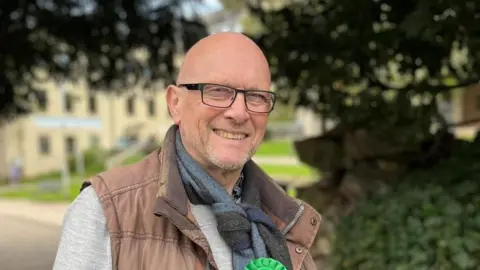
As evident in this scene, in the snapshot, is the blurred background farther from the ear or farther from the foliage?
the ear

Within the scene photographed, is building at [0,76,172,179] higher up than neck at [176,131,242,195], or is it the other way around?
neck at [176,131,242,195]

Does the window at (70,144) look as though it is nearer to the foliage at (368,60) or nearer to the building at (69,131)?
the building at (69,131)

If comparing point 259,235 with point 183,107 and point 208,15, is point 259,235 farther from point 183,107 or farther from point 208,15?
point 208,15

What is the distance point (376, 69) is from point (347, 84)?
1.41 feet

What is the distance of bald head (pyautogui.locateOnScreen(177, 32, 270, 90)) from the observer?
154 centimetres

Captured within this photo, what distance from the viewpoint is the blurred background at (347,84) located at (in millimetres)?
3877

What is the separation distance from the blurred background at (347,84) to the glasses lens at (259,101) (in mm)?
1332

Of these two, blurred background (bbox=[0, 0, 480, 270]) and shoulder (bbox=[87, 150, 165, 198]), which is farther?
blurred background (bbox=[0, 0, 480, 270])

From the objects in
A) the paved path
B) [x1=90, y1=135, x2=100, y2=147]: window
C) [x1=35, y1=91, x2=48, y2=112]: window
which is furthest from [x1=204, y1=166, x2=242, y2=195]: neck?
[x1=90, y1=135, x2=100, y2=147]: window

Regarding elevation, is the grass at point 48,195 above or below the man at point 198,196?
below

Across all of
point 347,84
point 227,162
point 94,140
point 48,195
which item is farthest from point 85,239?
point 94,140

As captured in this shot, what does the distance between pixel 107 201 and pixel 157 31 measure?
4.76m

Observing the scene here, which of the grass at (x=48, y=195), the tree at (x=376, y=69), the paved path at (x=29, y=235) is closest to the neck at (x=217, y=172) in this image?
the tree at (x=376, y=69)

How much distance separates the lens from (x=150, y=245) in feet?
4.79
